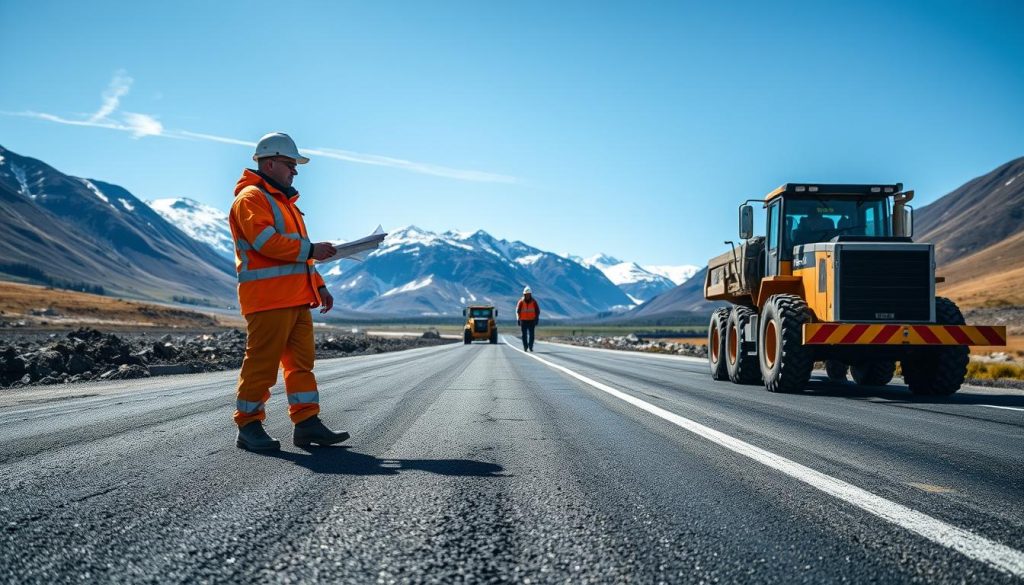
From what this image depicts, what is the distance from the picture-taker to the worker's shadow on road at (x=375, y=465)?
13.0 ft

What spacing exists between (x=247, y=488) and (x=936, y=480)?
3.54m

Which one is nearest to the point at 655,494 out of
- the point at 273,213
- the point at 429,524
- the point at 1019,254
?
the point at 429,524

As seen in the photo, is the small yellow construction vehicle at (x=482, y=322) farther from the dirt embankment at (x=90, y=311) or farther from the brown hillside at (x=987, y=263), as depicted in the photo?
the brown hillside at (x=987, y=263)

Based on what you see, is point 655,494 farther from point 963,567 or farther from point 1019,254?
point 1019,254

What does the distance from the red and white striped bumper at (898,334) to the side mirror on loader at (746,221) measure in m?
2.59

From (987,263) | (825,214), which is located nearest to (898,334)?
(825,214)

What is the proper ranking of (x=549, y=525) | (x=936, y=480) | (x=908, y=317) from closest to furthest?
(x=549, y=525) → (x=936, y=480) → (x=908, y=317)

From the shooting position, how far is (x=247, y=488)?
353cm

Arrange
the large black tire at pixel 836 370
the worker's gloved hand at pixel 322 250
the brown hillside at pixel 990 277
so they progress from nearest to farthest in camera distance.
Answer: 1. the worker's gloved hand at pixel 322 250
2. the large black tire at pixel 836 370
3. the brown hillside at pixel 990 277

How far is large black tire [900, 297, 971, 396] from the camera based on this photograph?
9.59 metres

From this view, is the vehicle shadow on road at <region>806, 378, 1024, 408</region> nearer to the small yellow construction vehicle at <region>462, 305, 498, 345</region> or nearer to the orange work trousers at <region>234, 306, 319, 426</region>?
the orange work trousers at <region>234, 306, 319, 426</region>

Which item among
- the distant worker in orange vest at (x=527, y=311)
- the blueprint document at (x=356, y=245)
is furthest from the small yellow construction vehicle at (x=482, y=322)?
the blueprint document at (x=356, y=245)

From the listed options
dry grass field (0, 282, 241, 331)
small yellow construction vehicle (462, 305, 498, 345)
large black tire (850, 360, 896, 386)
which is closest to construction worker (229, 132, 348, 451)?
large black tire (850, 360, 896, 386)

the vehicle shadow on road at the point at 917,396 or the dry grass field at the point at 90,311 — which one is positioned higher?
the dry grass field at the point at 90,311
